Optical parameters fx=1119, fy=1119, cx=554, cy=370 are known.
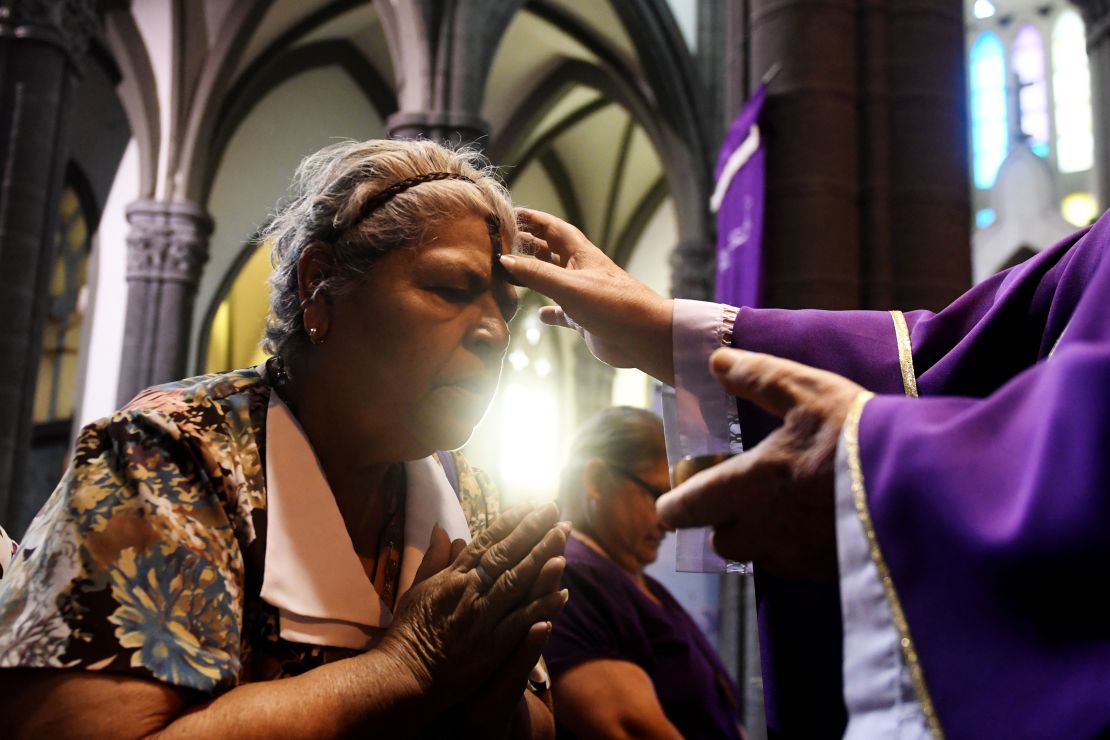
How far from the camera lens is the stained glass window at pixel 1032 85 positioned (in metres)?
21.2

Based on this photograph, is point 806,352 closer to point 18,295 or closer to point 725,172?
point 725,172

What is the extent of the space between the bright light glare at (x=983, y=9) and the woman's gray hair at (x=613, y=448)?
69.3 ft

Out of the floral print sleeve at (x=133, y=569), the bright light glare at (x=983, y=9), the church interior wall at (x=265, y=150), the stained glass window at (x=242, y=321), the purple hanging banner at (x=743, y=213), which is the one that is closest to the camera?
the floral print sleeve at (x=133, y=569)

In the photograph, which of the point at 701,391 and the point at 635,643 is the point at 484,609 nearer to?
the point at 701,391

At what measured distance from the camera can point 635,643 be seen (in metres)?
3.15

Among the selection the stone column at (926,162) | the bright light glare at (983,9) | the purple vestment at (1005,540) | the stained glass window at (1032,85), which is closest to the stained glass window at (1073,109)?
the stained glass window at (1032,85)

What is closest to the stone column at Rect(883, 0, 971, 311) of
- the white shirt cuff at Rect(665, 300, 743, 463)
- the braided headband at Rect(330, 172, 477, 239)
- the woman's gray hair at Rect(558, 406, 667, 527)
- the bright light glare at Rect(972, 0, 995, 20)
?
the woman's gray hair at Rect(558, 406, 667, 527)

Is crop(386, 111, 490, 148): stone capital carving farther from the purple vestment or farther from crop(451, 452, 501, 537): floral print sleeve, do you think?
the purple vestment

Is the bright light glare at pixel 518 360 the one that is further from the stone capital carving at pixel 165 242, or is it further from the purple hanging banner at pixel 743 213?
the purple hanging banner at pixel 743 213

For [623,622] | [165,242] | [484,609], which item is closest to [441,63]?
[165,242]

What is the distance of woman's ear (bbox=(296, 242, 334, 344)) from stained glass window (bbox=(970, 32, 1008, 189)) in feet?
69.7

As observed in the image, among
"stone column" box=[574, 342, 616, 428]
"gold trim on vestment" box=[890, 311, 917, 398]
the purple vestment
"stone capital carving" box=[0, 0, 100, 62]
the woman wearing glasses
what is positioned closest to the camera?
the purple vestment

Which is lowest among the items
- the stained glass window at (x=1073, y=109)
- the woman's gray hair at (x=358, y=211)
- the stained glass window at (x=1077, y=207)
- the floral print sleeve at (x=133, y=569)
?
the floral print sleeve at (x=133, y=569)

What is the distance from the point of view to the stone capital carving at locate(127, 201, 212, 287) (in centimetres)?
1320
